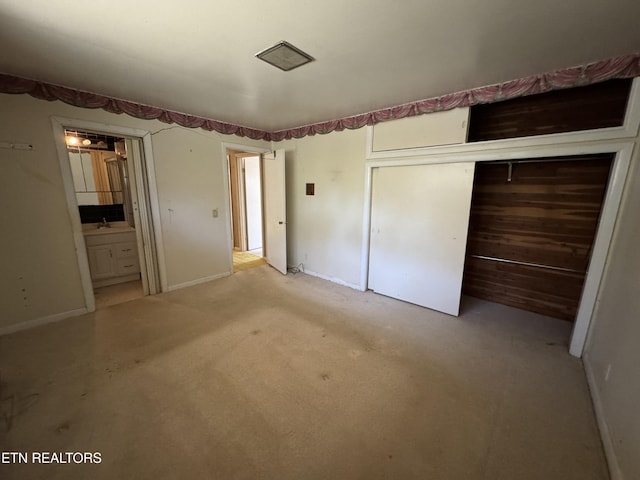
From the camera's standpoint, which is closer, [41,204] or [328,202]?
[41,204]

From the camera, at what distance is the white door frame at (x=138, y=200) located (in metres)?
2.50

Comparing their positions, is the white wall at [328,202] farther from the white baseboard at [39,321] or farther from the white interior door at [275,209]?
the white baseboard at [39,321]

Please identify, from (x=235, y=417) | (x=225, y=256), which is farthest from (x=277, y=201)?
(x=235, y=417)

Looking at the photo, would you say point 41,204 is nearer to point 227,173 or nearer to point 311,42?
point 227,173

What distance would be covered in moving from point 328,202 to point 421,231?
1.43 meters

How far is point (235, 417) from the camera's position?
5.12 feet

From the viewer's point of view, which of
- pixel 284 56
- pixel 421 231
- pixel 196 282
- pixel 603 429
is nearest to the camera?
pixel 603 429

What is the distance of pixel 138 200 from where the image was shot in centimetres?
308

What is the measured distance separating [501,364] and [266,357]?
6.43ft

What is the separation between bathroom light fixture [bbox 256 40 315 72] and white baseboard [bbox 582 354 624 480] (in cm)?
294

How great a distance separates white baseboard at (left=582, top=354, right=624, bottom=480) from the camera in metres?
1.24

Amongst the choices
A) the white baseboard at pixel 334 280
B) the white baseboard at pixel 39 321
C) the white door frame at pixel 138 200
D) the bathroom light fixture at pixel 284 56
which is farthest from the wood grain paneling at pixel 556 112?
the white baseboard at pixel 39 321

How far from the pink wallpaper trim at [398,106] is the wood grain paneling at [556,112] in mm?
333

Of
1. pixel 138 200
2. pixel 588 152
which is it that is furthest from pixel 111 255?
pixel 588 152
